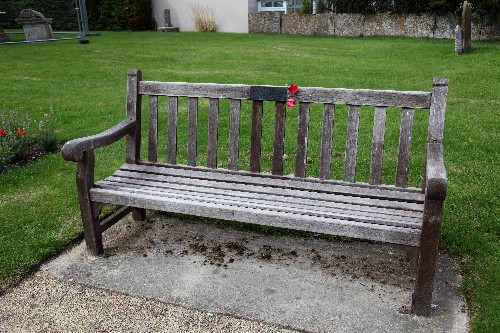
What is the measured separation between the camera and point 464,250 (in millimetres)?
3816

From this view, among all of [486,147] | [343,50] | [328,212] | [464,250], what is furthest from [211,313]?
[343,50]

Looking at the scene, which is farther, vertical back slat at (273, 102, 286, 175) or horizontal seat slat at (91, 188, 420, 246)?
vertical back slat at (273, 102, 286, 175)

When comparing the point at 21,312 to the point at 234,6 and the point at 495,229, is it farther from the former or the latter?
the point at 234,6

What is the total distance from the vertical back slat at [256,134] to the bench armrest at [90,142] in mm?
984

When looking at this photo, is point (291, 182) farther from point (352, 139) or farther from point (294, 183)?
point (352, 139)

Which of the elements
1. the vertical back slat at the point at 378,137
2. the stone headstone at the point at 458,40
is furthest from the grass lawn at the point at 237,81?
the vertical back slat at the point at 378,137

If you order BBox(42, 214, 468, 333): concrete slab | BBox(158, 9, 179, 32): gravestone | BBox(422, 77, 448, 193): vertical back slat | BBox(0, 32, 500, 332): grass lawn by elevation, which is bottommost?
BBox(42, 214, 468, 333): concrete slab

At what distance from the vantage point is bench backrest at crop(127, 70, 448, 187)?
11.6 feet

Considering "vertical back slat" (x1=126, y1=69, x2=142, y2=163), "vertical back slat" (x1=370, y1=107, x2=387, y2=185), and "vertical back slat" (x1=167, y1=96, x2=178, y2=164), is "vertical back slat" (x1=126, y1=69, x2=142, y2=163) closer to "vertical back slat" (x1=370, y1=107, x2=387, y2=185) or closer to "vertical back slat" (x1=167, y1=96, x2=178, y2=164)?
"vertical back slat" (x1=167, y1=96, x2=178, y2=164)

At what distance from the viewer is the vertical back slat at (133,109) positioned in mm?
4227

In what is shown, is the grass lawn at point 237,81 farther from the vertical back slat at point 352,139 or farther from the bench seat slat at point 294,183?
the vertical back slat at point 352,139

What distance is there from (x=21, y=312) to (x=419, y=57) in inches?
455

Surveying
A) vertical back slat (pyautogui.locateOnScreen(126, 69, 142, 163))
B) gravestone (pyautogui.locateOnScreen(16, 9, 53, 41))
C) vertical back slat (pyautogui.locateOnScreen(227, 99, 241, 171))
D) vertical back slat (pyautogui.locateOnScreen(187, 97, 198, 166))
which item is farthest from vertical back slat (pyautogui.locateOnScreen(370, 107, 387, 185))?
gravestone (pyautogui.locateOnScreen(16, 9, 53, 41))

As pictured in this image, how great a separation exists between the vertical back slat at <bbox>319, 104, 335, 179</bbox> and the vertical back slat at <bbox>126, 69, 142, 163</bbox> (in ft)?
4.92
